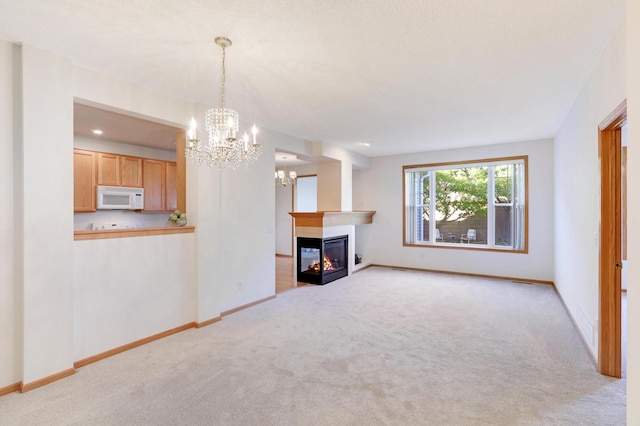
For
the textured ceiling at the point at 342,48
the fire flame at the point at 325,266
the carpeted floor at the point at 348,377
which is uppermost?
the textured ceiling at the point at 342,48

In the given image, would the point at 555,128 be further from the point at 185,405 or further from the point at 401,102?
the point at 185,405

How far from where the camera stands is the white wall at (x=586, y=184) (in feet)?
7.62

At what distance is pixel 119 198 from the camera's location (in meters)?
5.23

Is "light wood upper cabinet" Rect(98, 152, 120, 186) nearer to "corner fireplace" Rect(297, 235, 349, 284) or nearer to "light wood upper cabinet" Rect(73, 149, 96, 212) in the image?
"light wood upper cabinet" Rect(73, 149, 96, 212)

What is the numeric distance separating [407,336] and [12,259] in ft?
11.7

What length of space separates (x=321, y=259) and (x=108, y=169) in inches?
155

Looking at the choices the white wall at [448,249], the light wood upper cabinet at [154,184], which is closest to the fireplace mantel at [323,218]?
the white wall at [448,249]

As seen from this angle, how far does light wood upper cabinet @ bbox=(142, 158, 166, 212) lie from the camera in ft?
18.7

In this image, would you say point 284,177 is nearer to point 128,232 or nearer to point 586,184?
point 128,232

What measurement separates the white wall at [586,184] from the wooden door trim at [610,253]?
0.38 ft

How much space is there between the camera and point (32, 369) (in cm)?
242

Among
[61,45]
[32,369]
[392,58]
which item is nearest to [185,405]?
[32,369]

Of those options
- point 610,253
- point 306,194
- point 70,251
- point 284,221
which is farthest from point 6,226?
point 284,221

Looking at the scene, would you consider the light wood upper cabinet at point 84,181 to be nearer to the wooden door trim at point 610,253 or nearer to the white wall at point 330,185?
the white wall at point 330,185
